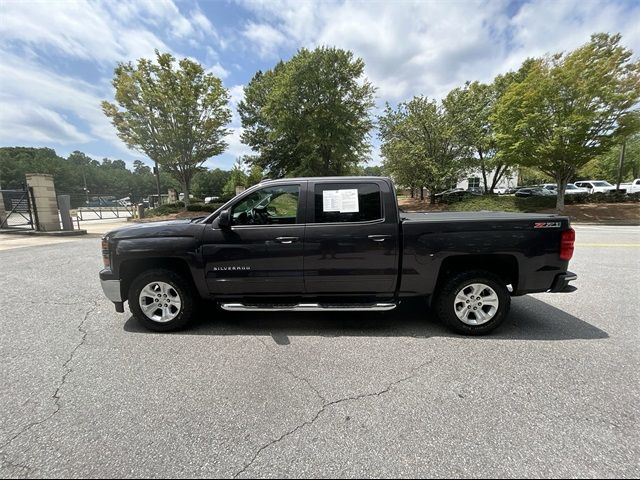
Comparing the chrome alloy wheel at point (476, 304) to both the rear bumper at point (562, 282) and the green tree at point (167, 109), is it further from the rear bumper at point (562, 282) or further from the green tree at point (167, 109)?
the green tree at point (167, 109)

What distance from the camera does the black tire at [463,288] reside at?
135 inches

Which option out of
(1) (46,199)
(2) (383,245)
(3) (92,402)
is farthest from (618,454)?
(1) (46,199)

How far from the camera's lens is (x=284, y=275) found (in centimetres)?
359

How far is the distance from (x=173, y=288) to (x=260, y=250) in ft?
3.95

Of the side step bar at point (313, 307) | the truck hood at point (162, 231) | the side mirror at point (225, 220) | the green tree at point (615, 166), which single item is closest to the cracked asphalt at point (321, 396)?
the side step bar at point (313, 307)

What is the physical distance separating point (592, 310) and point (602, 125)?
17.7 m

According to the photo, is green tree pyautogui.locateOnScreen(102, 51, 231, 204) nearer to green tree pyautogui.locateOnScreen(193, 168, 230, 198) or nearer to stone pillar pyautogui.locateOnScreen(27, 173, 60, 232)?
stone pillar pyautogui.locateOnScreen(27, 173, 60, 232)

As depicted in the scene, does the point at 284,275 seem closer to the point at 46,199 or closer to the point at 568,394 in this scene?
the point at 568,394

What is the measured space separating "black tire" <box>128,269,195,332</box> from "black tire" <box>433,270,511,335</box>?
3.08 meters

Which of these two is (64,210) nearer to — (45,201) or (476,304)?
(45,201)

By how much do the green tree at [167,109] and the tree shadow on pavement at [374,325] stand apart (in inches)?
760

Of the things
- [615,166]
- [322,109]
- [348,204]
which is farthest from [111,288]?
[615,166]

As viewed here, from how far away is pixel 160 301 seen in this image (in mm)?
3689

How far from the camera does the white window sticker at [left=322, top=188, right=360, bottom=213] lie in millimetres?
Answer: 3549
